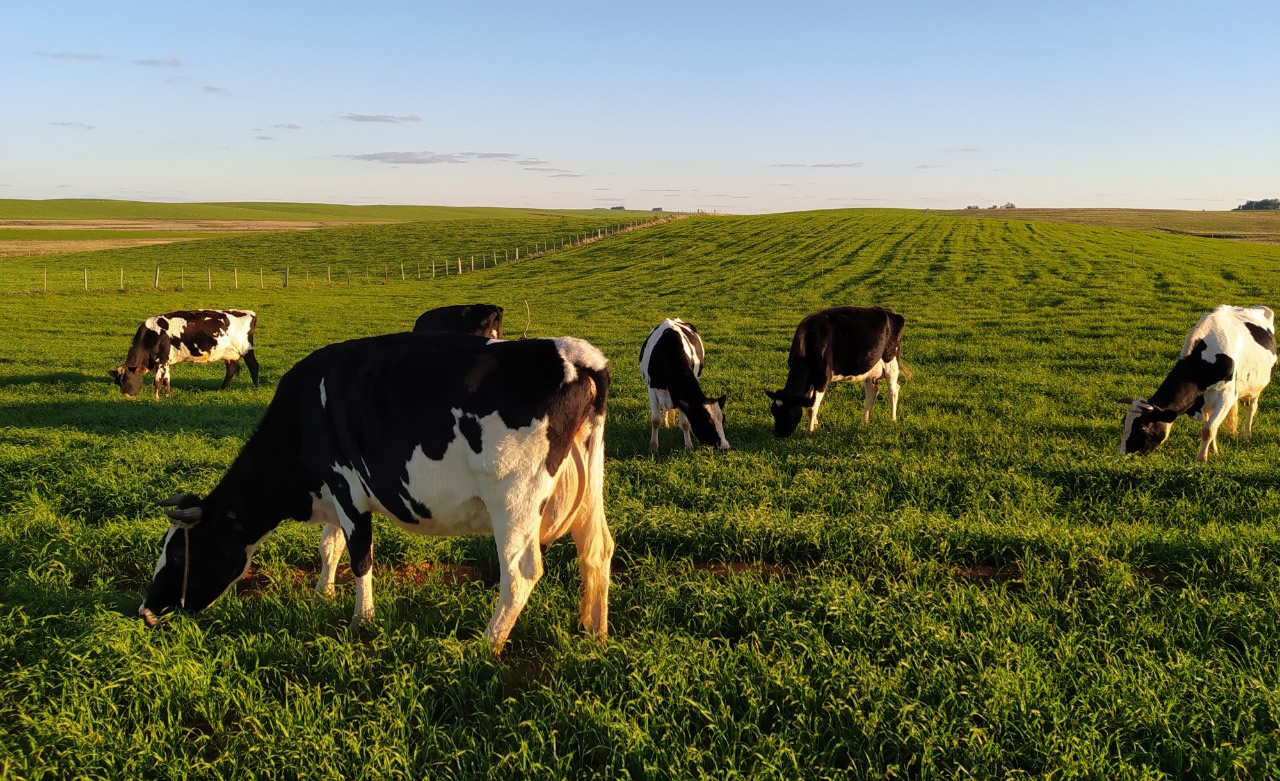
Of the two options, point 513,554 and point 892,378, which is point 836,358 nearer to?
point 892,378

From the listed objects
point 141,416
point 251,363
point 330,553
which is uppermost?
point 251,363

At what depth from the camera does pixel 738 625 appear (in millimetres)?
5211

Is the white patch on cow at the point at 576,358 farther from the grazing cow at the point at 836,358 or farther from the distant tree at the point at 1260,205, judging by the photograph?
the distant tree at the point at 1260,205

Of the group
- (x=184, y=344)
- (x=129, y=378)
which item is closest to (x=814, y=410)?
(x=184, y=344)

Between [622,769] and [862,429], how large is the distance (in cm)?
893

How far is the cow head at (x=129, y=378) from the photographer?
51.7 ft

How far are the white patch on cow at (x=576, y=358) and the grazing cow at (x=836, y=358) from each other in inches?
280

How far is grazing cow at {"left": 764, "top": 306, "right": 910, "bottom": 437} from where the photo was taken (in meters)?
11.8

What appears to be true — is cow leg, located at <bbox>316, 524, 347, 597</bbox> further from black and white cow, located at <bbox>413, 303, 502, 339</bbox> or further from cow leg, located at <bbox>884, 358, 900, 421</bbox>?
black and white cow, located at <bbox>413, 303, 502, 339</bbox>

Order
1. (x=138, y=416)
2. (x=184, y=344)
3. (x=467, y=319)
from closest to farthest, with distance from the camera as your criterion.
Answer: (x=138, y=416)
(x=184, y=344)
(x=467, y=319)

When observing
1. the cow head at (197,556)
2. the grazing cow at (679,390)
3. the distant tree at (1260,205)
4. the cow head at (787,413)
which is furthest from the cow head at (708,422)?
the distant tree at (1260,205)

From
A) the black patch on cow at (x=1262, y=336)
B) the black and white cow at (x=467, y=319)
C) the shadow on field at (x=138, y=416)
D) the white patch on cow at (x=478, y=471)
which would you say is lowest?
the shadow on field at (x=138, y=416)

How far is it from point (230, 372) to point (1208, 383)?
18431mm

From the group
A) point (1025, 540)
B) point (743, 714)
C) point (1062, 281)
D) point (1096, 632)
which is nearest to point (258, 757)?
point (743, 714)
